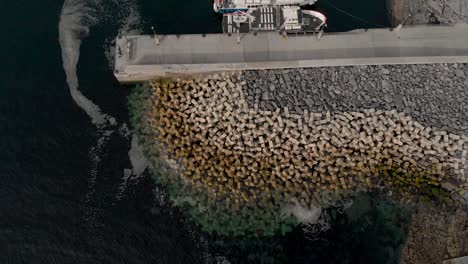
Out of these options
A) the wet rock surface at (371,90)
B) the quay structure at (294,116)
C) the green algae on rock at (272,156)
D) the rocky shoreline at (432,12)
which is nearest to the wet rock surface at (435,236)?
the quay structure at (294,116)

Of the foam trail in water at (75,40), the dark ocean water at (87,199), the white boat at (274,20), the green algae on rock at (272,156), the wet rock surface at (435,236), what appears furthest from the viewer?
the white boat at (274,20)

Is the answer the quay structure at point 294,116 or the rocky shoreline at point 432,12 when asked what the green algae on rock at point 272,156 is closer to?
the quay structure at point 294,116

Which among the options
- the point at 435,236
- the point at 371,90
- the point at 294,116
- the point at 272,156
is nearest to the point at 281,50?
the point at 294,116

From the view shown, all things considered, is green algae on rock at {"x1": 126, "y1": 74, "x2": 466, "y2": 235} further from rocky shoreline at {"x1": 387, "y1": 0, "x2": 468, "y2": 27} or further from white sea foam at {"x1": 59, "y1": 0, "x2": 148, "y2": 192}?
rocky shoreline at {"x1": 387, "y1": 0, "x2": 468, "y2": 27}

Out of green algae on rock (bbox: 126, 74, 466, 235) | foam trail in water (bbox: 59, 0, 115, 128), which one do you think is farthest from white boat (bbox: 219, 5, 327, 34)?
foam trail in water (bbox: 59, 0, 115, 128)

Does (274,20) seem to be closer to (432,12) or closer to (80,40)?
(432,12)

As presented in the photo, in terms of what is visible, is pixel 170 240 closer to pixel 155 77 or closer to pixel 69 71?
pixel 155 77

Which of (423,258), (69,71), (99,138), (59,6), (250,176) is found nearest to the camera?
(423,258)

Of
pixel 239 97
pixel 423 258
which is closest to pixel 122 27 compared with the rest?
pixel 239 97
